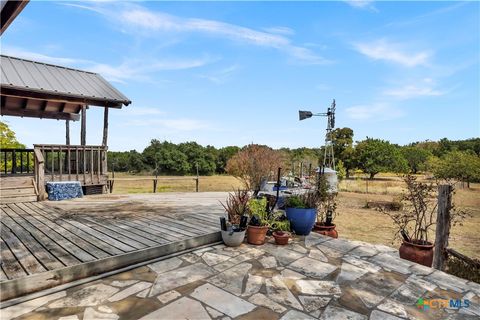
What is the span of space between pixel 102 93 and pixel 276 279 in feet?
24.8

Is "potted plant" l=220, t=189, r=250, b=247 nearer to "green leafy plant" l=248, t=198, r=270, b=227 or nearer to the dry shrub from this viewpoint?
"green leafy plant" l=248, t=198, r=270, b=227

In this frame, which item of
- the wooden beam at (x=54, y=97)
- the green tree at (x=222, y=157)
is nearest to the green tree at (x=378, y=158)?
the green tree at (x=222, y=157)

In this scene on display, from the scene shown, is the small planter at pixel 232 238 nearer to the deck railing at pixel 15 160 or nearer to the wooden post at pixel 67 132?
the deck railing at pixel 15 160

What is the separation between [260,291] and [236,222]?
5.11ft

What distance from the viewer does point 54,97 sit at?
7.21 m

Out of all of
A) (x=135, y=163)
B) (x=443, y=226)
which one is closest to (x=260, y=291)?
(x=443, y=226)

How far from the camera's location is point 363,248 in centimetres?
408

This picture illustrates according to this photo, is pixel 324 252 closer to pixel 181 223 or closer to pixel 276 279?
pixel 276 279

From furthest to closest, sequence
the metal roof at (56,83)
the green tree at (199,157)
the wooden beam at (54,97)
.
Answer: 1. the green tree at (199,157)
2. the metal roof at (56,83)
3. the wooden beam at (54,97)

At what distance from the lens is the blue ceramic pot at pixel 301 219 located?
4426mm

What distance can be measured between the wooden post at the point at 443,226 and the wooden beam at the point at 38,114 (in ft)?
35.4

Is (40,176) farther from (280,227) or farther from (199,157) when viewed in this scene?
(199,157)

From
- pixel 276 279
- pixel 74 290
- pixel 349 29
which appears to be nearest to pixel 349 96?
pixel 349 29

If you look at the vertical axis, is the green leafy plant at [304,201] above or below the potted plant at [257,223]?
above
